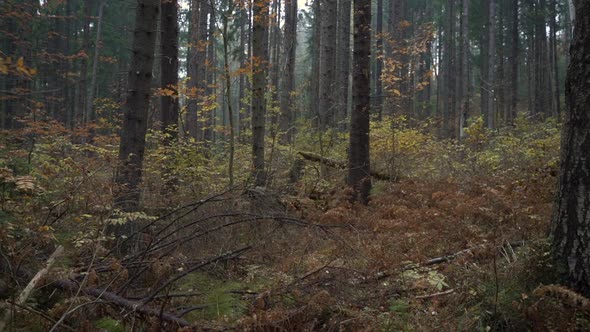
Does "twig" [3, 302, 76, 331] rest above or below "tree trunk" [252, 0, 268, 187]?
below

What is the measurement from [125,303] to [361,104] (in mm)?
6568

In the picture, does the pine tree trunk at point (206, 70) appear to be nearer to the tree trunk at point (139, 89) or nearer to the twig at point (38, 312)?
the tree trunk at point (139, 89)

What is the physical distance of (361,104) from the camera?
9047 millimetres

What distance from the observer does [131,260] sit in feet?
13.9

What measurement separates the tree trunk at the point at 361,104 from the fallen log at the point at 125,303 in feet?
19.4

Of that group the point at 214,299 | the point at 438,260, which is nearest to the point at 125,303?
the point at 214,299

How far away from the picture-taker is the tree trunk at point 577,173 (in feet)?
10.6

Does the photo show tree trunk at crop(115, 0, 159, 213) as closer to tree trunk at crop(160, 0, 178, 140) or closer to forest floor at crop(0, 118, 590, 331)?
forest floor at crop(0, 118, 590, 331)

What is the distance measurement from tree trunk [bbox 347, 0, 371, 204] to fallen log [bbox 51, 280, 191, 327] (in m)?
5.92

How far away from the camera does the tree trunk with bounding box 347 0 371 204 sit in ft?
29.3

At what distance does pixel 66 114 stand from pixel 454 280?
3367 centimetres

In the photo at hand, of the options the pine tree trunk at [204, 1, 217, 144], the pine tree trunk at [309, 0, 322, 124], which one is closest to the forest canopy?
the pine tree trunk at [204, 1, 217, 144]

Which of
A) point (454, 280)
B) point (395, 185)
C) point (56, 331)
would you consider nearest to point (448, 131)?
point (395, 185)

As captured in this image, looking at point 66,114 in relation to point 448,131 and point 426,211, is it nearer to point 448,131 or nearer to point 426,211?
point 448,131
